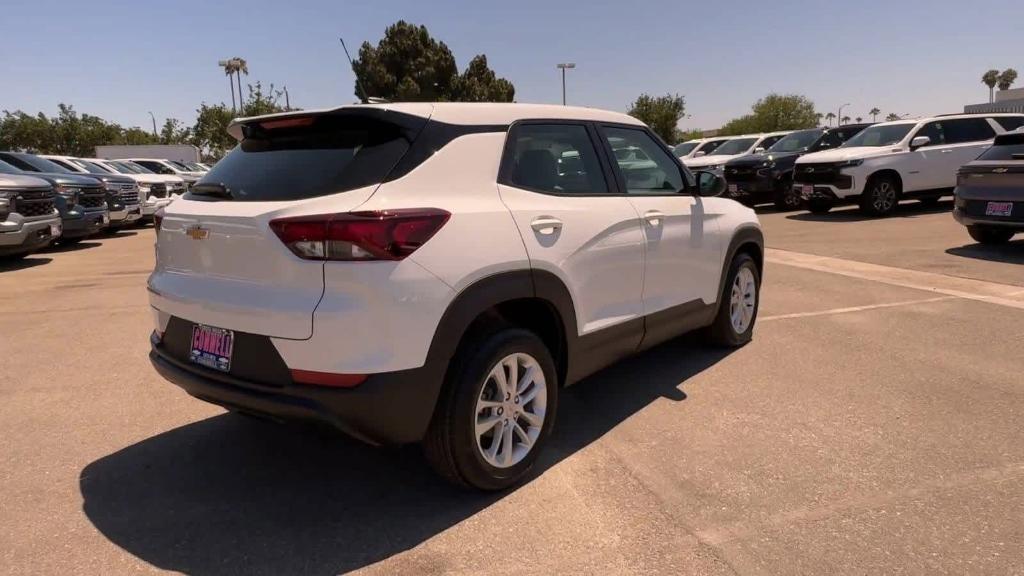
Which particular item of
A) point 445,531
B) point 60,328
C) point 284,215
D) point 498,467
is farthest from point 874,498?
point 60,328

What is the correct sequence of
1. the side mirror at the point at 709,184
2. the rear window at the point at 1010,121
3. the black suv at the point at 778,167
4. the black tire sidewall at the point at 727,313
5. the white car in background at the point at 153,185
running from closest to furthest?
the side mirror at the point at 709,184, the black tire sidewall at the point at 727,313, the rear window at the point at 1010,121, the black suv at the point at 778,167, the white car in background at the point at 153,185

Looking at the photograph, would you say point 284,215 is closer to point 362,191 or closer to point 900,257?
point 362,191

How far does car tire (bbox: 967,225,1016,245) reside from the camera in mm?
9883

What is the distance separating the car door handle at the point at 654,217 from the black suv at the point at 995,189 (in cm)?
711

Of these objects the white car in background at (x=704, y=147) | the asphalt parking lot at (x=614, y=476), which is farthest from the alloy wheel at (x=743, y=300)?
the white car in background at (x=704, y=147)

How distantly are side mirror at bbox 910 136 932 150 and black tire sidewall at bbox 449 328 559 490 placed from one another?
13365mm

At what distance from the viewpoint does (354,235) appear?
8.52 ft

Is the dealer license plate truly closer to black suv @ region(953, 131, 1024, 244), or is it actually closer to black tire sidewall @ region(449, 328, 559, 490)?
black tire sidewall @ region(449, 328, 559, 490)

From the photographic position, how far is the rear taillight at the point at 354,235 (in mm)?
2600

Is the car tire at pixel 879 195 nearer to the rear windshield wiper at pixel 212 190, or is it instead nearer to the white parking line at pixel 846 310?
the white parking line at pixel 846 310

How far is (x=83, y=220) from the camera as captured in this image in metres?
12.5

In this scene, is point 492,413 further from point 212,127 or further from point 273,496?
point 212,127

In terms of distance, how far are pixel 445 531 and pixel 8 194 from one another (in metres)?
9.94

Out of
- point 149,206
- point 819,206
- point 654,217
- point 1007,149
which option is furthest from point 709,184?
point 149,206
